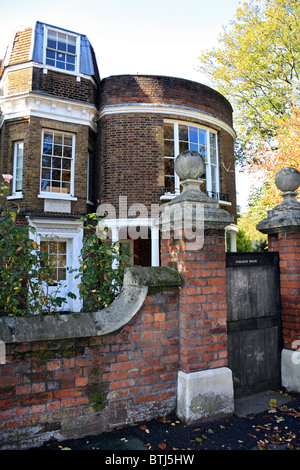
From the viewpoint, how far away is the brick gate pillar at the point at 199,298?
2.92 m

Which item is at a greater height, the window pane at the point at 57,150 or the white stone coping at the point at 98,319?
the window pane at the point at 57,150

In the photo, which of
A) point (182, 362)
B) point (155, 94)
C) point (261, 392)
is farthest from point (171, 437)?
point (155, 94)

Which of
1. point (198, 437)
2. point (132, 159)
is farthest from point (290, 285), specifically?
point (132, 159)

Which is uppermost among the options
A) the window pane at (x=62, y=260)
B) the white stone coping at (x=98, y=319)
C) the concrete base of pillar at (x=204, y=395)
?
the window pane at (x=62, y=260)

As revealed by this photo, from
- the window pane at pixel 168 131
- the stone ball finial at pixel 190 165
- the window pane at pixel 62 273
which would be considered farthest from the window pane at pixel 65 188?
the stone ball finial at pixel 190 165

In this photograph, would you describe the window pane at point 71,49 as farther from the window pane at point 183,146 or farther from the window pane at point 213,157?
the window pane at point 213,157

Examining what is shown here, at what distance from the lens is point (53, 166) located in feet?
31.2

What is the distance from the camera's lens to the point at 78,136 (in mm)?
9766

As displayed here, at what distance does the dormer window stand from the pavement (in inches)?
409

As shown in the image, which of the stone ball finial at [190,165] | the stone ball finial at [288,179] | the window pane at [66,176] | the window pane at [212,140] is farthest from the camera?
the window pane at [212,140]

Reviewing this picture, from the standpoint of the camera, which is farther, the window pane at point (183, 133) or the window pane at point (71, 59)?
the window pane at point (71, 59)

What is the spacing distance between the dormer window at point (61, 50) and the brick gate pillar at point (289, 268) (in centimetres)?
879

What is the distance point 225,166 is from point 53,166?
589 cm

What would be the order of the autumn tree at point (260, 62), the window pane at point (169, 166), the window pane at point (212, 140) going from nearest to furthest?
the window pane at point (169, 166) → the window pane at point (212, 140) → the autumn tree at point (260, 62)
